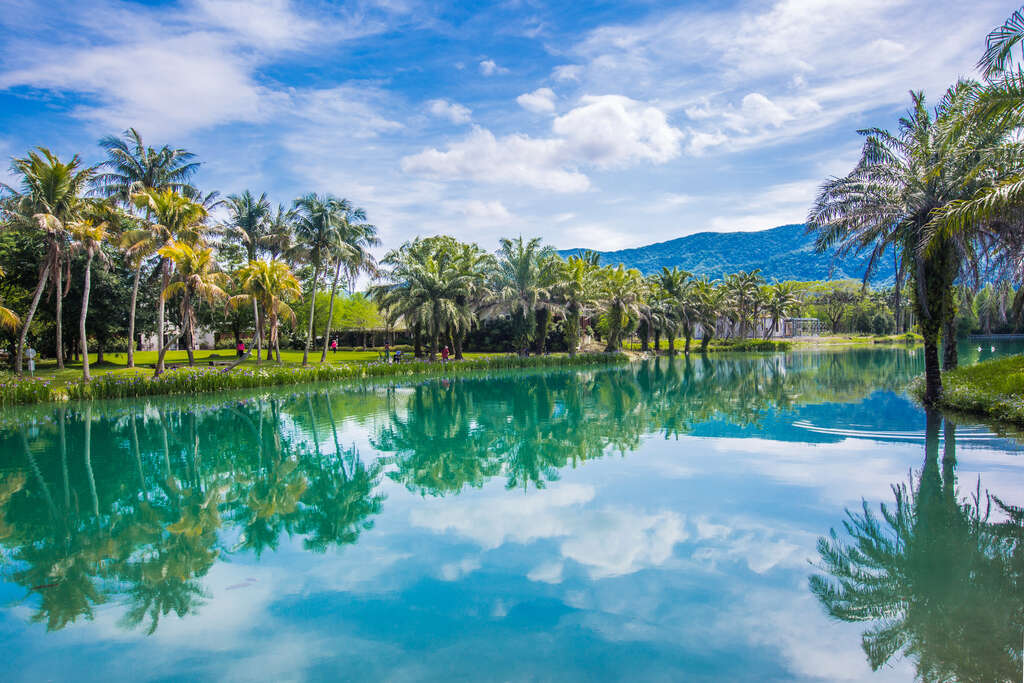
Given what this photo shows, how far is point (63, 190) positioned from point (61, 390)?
9070mm

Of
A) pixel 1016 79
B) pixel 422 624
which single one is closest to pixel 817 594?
pixel 422 624

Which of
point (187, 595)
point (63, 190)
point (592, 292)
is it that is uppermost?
point (63, 190)

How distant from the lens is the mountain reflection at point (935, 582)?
4.31 m

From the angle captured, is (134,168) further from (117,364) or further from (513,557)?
(513,557)

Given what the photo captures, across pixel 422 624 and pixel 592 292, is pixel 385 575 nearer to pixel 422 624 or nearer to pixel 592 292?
pixel 422 624

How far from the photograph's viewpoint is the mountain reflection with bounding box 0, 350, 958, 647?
6395 millimetres

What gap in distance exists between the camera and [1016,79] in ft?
30.7

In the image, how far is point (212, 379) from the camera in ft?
82.1

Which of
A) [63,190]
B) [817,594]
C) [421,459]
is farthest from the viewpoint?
[63,190]

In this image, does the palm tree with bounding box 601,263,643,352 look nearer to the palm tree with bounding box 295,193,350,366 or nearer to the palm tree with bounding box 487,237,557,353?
the palm tree with bounding box 487,237,557,353

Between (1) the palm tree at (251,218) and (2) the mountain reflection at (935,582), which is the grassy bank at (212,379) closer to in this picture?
(1) the palm tree at (251,218)

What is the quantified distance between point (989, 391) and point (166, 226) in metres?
30.9

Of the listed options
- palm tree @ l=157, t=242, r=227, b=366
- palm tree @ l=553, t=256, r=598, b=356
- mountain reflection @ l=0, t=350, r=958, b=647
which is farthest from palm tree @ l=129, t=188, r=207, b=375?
palm tree @ l=553, t=256, r=598, b=356

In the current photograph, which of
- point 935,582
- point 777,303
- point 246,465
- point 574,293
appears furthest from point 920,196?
point 777,303
